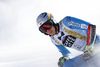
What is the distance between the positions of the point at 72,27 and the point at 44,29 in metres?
1.44

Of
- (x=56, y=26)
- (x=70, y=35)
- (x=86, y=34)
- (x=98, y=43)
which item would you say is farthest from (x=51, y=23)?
(x=98, y=43)

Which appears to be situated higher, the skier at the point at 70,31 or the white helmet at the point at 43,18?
the white helmet at the point at 43,18

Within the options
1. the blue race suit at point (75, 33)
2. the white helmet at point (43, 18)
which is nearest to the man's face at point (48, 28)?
the white helmet at point (43, 18)

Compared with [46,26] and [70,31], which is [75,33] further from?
[46,26]

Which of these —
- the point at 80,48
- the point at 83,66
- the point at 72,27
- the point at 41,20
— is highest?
the point at 41,20

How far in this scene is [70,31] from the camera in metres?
6.86

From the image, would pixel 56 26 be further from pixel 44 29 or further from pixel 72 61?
pixel 72 61

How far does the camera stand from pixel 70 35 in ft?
23.2

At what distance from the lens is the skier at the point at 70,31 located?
20.9ft

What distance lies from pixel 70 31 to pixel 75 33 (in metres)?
0.24

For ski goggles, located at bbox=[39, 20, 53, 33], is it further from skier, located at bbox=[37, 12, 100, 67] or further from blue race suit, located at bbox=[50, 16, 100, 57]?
blue race suit, located at bbox=[50, 16, 100, 57]

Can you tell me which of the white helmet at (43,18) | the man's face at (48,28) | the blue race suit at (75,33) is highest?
the white helmet at (43,18)

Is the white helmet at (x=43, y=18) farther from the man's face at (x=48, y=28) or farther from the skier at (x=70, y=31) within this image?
the man's face at (x=48, y=28)

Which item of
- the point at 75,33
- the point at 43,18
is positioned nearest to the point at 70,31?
the point at 75,33
